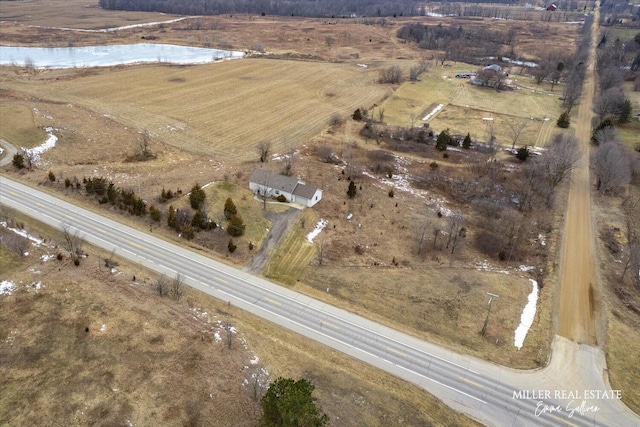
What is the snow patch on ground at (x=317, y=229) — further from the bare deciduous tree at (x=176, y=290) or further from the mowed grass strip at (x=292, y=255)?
the bare deciduous tree at (x=176, y=290)

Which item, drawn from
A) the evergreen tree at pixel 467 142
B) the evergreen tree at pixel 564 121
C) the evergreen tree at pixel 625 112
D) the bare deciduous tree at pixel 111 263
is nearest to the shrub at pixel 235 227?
the bare deciduous tree at pixel 111 263

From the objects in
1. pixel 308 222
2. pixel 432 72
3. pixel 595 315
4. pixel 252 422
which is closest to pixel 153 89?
pixel 308 222

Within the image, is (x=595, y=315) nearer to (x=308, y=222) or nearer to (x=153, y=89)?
(x=308, y=222)

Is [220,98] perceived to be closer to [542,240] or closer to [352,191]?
Answer: [352,191]

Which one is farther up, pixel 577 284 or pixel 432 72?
pixel 432 72

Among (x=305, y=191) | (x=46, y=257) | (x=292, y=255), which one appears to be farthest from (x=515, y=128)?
(x=46, y=257)

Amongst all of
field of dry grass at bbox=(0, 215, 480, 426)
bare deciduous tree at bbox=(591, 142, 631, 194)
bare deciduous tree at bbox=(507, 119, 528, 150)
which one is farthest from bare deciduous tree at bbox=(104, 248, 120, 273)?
bare deciduous tree at bbox=(507, 119, 528, 150)

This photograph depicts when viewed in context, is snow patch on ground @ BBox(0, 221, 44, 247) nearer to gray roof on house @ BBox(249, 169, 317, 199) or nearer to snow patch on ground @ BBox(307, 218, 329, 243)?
gray roof on house @ BBox(249, 169, 317, 199)
